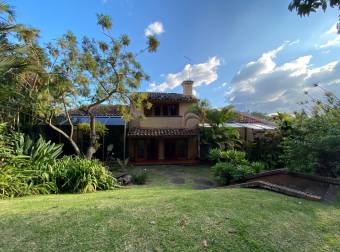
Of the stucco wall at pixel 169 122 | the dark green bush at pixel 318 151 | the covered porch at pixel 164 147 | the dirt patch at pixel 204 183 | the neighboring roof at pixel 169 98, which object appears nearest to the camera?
the dark green bush at pixel 318 151

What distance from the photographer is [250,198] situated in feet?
26.5

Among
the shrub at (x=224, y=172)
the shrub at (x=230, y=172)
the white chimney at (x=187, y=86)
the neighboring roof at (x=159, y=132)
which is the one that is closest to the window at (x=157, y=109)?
the neighboring roof at (x=159, y=132)

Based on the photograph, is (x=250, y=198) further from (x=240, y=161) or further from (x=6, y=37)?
(x=6, y=37)

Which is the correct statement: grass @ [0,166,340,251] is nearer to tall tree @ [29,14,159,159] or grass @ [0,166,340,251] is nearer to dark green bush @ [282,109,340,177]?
dark green bush @ [282,109,340,177]

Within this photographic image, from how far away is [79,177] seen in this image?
12523 mm

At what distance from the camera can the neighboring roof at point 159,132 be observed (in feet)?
82.1

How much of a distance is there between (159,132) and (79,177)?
13.9 meters

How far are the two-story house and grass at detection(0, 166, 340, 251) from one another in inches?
756

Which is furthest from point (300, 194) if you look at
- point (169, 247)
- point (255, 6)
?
point (255, 6)

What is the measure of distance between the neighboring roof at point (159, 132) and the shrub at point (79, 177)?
1116cm

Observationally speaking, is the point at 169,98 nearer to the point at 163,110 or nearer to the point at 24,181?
the point at 163,110

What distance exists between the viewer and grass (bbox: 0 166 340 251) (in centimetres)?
503

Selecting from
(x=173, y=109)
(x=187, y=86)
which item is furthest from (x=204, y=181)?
(x=187, y=86)

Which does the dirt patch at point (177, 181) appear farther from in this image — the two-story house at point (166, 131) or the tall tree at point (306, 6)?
the tall tree at point (306, 6)
